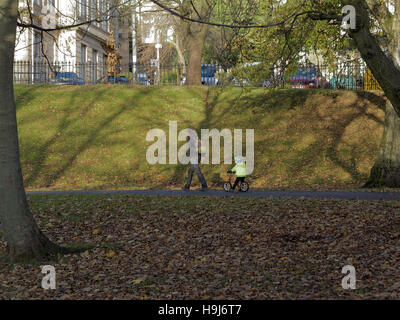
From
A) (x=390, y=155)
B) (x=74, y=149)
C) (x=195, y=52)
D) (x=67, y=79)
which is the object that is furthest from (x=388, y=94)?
(x=67, y=79)

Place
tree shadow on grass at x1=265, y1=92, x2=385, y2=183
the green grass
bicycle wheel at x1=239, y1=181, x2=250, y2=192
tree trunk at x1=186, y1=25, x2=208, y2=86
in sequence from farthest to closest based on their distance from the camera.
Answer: tree trunk at x1=186, y1=25, x2=208, y2=86
tree shadow on grass at x1=265, y1=92, x2=385, y2=183
the green grass
bicycle wheel at x1=239, y1=181, x2=250, y2=192

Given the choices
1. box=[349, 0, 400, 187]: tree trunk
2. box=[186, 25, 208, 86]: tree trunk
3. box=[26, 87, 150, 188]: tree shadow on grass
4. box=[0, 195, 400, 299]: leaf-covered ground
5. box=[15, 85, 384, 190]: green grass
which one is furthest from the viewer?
box=[186, 25, 208, 86]: tree trunk

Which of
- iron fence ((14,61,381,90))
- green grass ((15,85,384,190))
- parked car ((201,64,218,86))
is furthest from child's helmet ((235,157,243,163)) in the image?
parked car ((201,64,218,86))

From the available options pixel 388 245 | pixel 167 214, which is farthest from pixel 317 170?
pixel 388 245

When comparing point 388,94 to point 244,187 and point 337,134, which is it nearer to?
point 244,187

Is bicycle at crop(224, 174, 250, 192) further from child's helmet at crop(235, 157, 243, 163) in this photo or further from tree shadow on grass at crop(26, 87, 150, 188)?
tree shadow on grass at crop(26, 87, 150, 188)

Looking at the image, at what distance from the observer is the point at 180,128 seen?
24.7 m

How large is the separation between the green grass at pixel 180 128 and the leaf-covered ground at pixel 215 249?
6.24 metres

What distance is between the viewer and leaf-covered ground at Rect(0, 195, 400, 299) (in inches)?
280

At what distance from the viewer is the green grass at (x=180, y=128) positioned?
2020cm

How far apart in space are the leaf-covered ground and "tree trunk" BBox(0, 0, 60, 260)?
1.43ft

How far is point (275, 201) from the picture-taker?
13273mm

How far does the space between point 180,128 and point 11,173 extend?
1656cm

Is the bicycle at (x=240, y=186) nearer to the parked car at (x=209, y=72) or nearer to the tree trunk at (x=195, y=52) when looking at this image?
the tree trunk at (x=195, y=52)
